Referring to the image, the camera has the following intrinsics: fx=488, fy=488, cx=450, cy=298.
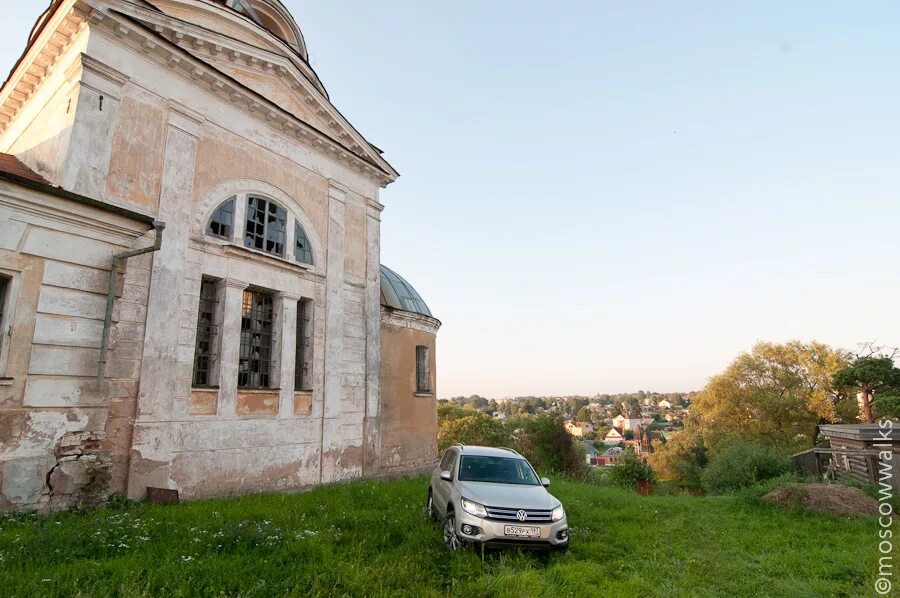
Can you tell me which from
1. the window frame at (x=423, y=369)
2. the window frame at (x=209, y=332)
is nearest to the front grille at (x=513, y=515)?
the window frame at (x=209, y=332)

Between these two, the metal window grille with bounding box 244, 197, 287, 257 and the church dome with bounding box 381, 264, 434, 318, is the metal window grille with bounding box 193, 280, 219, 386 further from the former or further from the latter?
the church dome with bounding box 381, 264, 434, 318

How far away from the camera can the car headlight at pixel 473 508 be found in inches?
268

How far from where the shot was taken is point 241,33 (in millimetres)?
13742

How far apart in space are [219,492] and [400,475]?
621cm

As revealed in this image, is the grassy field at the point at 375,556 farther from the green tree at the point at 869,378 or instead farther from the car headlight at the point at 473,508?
the green tree at the point at 869,378

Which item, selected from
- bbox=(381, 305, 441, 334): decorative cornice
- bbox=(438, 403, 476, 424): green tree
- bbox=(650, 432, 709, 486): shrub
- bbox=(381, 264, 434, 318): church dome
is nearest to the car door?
bbox=(381, 305, 441, 334): decorative cornice

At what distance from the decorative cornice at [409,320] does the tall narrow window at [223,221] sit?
583cm

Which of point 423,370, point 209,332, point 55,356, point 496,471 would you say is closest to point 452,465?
point 496,471

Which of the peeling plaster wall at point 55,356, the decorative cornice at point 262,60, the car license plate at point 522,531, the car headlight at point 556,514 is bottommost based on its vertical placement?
the car license plate at point 522,531

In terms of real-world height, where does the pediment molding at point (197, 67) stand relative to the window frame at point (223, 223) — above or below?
above

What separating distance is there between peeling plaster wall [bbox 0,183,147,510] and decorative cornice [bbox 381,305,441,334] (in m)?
8.57

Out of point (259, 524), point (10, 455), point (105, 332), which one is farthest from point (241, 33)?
point (259, 524)

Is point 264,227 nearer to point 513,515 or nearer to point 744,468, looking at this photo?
point 513,515

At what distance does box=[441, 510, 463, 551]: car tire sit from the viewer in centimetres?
682
